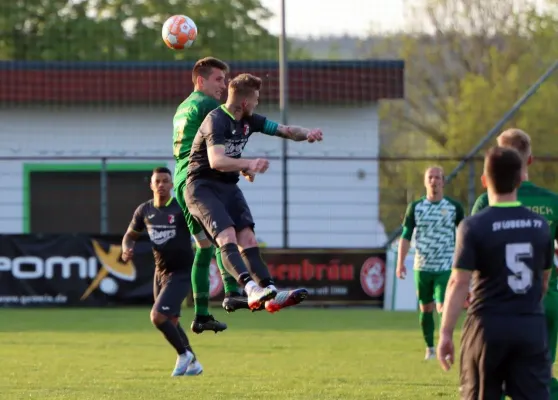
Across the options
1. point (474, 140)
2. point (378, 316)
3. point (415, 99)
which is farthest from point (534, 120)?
point (378, 316)

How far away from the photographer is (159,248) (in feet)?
47.5

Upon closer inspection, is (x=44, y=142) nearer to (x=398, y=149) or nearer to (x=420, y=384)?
(x=420, y=384)

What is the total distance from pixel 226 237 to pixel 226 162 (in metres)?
0.79

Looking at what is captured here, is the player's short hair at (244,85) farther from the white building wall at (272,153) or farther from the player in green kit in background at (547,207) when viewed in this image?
the white building wall at (272,153)

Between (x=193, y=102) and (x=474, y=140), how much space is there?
29.7 m

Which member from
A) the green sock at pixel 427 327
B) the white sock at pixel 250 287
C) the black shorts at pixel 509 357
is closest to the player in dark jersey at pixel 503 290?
the black shorts at pixel 509 357

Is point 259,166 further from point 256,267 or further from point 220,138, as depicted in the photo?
point 256,267

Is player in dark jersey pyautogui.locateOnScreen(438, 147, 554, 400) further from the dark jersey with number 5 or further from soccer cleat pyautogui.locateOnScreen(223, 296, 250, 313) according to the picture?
soccer cleat pyautogui.locateOnScreen(223, 296, 250, 313)

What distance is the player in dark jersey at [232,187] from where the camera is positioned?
408 inches

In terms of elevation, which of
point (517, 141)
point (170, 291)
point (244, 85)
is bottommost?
point (170, 291)

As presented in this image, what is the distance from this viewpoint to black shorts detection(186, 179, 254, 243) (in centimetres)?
1074

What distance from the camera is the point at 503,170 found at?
7.12 meters

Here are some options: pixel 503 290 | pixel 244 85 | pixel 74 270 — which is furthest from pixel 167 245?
pixel 74 270

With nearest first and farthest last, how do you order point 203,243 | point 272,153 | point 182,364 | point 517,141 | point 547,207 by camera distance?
point 517,141 < point 547,207 < point 203,243 < point 182,364 < point 272,153
